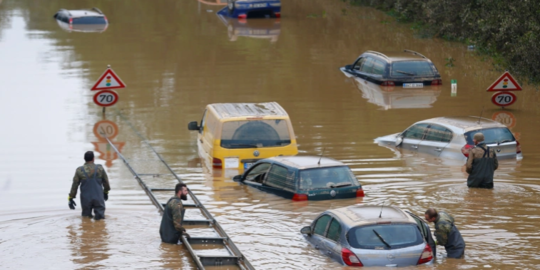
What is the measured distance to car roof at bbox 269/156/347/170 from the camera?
17.2 metres

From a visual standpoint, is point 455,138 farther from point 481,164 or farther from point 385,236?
point 385,236

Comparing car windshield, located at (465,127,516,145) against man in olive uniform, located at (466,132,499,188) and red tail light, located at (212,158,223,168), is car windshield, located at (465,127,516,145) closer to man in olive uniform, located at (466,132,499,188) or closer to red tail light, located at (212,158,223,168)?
man in olive uniform, located at (466,132,499,188)

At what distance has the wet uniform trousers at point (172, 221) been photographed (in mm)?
14500

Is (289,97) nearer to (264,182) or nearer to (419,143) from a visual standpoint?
(419,143)

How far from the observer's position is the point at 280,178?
17734 millimetres

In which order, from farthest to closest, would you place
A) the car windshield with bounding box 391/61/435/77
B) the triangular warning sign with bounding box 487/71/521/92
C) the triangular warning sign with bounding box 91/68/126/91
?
the car windshield with bounding box 391/61/435/77 < the triangular warning sign with bounding box 91/68/126/91 < the triangular warning sign with bounding box 487/71/521/92

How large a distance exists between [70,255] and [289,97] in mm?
17398

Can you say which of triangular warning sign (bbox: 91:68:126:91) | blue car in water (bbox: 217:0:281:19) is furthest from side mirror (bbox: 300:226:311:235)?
blue car in water (bbox: 217:0:281:19)

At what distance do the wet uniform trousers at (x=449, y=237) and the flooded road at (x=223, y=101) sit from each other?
0.20 m

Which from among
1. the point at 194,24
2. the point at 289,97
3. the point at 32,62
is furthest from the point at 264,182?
the point at 194,24

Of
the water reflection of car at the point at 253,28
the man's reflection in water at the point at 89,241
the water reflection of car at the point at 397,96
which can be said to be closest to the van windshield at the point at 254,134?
the man's reflection in water at the point at 89,241

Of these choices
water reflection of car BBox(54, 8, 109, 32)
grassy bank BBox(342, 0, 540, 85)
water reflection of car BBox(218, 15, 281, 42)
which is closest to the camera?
grassy bank BBox(342, 0, 540, 85)

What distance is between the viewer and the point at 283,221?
16141 mm

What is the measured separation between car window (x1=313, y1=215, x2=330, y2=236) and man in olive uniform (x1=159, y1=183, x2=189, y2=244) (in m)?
2.09
